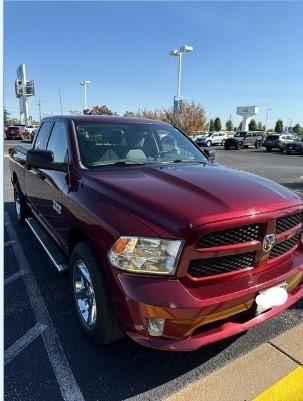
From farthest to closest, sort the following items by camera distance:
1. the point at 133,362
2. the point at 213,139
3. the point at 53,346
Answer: the point at 213,139, the point at 53,346, the point at 133,362

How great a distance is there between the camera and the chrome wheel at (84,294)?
9.16 ft

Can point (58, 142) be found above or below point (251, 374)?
above

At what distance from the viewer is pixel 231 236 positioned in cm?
236

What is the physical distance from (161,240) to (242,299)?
683mm

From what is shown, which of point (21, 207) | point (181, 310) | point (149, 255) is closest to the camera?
point (181, 310)

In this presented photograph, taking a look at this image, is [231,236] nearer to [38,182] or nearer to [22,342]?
[22,342]

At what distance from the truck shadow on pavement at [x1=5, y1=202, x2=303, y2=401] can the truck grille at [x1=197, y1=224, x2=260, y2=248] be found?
102 cm

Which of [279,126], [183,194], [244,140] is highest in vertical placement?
[279,126]

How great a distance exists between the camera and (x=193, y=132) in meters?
44.0

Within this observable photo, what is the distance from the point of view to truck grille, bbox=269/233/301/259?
105 inches

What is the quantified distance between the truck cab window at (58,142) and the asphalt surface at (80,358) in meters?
1.41

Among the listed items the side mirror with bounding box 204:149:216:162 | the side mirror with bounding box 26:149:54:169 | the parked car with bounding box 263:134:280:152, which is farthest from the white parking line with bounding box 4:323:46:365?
the parked car with bounding box 263:134:280:152

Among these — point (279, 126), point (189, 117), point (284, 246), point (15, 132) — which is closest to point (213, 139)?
point (189, 117)

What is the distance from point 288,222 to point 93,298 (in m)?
1.60
